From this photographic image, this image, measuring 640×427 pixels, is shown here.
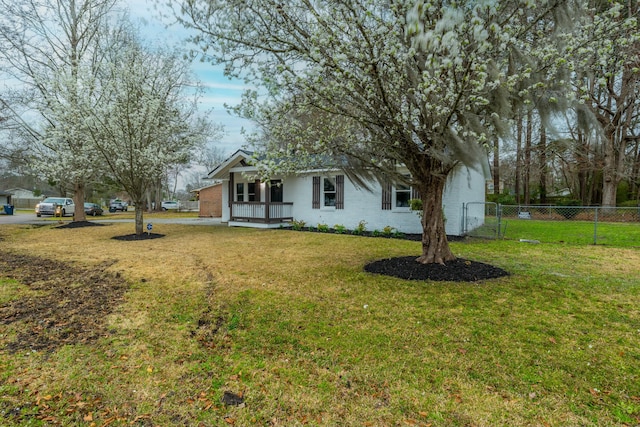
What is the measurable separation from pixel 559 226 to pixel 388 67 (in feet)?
49.1

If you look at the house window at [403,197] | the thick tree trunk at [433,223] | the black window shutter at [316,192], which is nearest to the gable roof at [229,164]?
the black window shutter at [316,192]

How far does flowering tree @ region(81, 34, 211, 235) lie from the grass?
650 centimetres

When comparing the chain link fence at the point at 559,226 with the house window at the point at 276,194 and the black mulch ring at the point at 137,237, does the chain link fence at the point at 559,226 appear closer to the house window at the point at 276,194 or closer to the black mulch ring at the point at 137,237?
the house window at the point at 276,194

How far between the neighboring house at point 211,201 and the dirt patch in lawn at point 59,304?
18.3 m

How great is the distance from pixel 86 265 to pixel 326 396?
6799 millimetres

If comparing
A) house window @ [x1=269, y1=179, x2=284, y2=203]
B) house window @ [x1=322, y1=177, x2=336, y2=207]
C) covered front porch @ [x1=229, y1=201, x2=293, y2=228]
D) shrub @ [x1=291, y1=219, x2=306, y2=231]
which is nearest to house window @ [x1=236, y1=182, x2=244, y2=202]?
covered front porch @ [x1=229, y1=201, x2=293, y2=228]

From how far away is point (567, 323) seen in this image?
12.2 feet

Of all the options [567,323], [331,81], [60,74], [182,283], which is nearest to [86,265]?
[182,283]

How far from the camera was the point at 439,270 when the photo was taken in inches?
225

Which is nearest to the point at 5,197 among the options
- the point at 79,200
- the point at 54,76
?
the point at 79,200

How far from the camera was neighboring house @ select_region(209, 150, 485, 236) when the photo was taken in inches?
457

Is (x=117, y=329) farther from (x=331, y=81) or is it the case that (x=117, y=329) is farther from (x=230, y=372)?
(x=331, y=81)

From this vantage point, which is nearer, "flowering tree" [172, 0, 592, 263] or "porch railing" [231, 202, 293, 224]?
"flowering tree" [172, 0, 592, 263]

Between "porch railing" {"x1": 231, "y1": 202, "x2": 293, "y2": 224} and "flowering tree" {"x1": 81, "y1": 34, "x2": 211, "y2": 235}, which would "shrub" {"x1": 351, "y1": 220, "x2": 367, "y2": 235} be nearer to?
"porch railing" {"x1": 231, "y1": 202, "x2": 293, "y2": 224}
